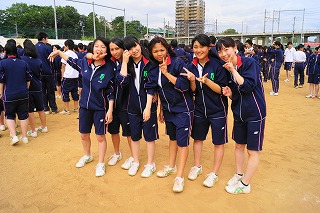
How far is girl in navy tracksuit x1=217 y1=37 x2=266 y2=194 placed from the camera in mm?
2600

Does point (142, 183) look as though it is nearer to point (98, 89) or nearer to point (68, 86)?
point (98, 89)

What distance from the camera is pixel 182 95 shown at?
3010 millimetres

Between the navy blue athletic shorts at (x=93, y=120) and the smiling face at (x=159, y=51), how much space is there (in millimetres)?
1090

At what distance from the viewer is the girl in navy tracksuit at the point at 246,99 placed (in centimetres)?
260

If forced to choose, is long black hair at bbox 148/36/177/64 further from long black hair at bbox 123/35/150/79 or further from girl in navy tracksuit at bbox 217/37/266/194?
girl in navy tracksuit at bbox 217/37/266/194

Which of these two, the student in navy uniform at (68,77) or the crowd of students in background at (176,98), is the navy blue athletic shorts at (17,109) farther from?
the student in navy uniform at (68,77)

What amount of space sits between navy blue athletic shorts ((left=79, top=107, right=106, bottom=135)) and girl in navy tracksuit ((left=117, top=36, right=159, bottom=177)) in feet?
1.29

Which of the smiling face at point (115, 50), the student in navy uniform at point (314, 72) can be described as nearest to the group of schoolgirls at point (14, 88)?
the smiling face at point (115, 50)

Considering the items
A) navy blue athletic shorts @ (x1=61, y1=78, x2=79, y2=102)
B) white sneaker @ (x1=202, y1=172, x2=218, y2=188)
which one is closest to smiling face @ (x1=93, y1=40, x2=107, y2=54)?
white sneaker @ (x1=202, y1=172, x2=218, y2=188)

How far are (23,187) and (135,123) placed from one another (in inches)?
66.5

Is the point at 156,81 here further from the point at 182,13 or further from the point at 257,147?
the point at 182,13

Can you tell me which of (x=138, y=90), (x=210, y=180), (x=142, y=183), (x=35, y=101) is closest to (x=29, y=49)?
(x=35, y=101)

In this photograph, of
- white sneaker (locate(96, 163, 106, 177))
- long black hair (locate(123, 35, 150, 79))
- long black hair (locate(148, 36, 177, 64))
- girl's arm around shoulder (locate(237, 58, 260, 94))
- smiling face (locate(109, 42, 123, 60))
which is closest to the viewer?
girl's arm around shoulder (locate(237, 58, 260, 94))

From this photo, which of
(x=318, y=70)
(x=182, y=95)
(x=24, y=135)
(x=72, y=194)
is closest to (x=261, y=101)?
(x=182, y=95)
